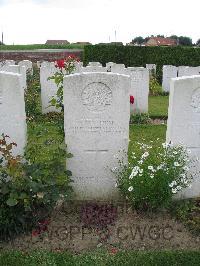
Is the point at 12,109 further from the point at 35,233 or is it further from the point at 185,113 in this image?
the point at 185,113

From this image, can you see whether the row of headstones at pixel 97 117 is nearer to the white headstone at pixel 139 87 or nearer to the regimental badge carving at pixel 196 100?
the regimental badge carving at pixel 196 100

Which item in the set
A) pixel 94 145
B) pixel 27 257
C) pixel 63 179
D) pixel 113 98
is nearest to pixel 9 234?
pixel 27 257

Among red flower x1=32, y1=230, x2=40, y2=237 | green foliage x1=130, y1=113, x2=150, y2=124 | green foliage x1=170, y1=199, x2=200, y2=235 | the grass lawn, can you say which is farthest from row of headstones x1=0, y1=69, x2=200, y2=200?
the grass lawn

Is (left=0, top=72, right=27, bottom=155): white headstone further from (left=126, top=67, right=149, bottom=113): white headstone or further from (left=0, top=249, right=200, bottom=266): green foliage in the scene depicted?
(left=126, top=67, right=149, bottom=113): white headstone

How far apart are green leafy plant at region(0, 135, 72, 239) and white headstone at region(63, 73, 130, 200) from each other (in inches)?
22.2

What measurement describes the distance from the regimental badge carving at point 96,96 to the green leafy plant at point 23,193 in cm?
93

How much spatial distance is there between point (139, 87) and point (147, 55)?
1106 cm

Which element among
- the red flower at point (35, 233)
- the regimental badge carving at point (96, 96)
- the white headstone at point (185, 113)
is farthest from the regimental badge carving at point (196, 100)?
the red flower at point (35, 233)

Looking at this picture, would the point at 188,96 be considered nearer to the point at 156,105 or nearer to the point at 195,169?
the point at 195,169

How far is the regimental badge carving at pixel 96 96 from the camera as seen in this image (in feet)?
16.6

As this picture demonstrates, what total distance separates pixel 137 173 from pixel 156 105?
8360 millimetres

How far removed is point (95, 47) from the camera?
21406 millimetres

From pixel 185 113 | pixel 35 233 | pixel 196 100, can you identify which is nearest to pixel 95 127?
pixel 185 113

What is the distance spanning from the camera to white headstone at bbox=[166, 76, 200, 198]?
16.5 feet
